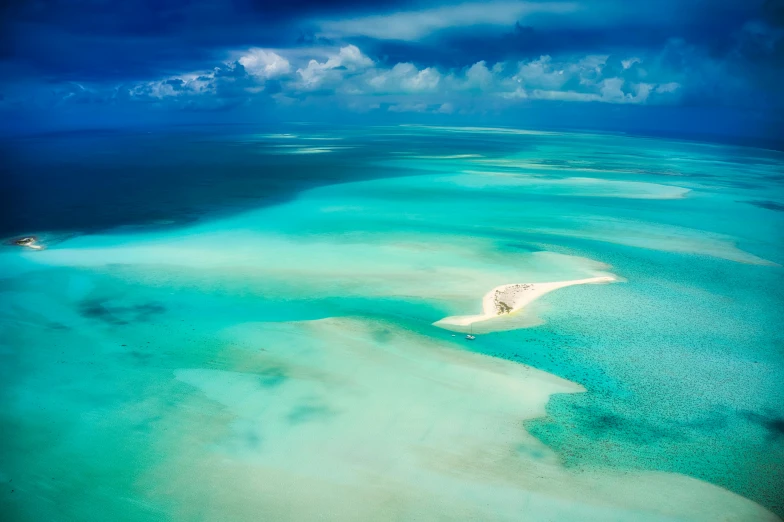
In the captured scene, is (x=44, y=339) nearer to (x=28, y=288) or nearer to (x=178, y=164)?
(x=28, y=288)

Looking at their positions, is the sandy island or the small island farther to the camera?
the small island

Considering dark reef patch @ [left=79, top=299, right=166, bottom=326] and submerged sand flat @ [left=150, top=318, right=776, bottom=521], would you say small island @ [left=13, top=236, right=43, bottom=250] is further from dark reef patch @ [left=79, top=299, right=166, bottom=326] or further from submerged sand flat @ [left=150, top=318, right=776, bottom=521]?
submerged sand flat @ [left=150, top=318, right=776, bottom=521]

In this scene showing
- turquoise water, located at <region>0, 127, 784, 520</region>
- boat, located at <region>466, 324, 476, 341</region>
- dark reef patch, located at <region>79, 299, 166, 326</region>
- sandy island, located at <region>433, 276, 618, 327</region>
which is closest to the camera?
turquoise water, located at <region>0, 127, 784, 520</region>

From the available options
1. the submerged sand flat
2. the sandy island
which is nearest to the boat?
the sandy island

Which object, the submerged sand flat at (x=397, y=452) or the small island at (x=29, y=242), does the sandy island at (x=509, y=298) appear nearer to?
the submerged sand flat at (x=397, y=452)

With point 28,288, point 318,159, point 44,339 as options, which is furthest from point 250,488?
point 318,159
